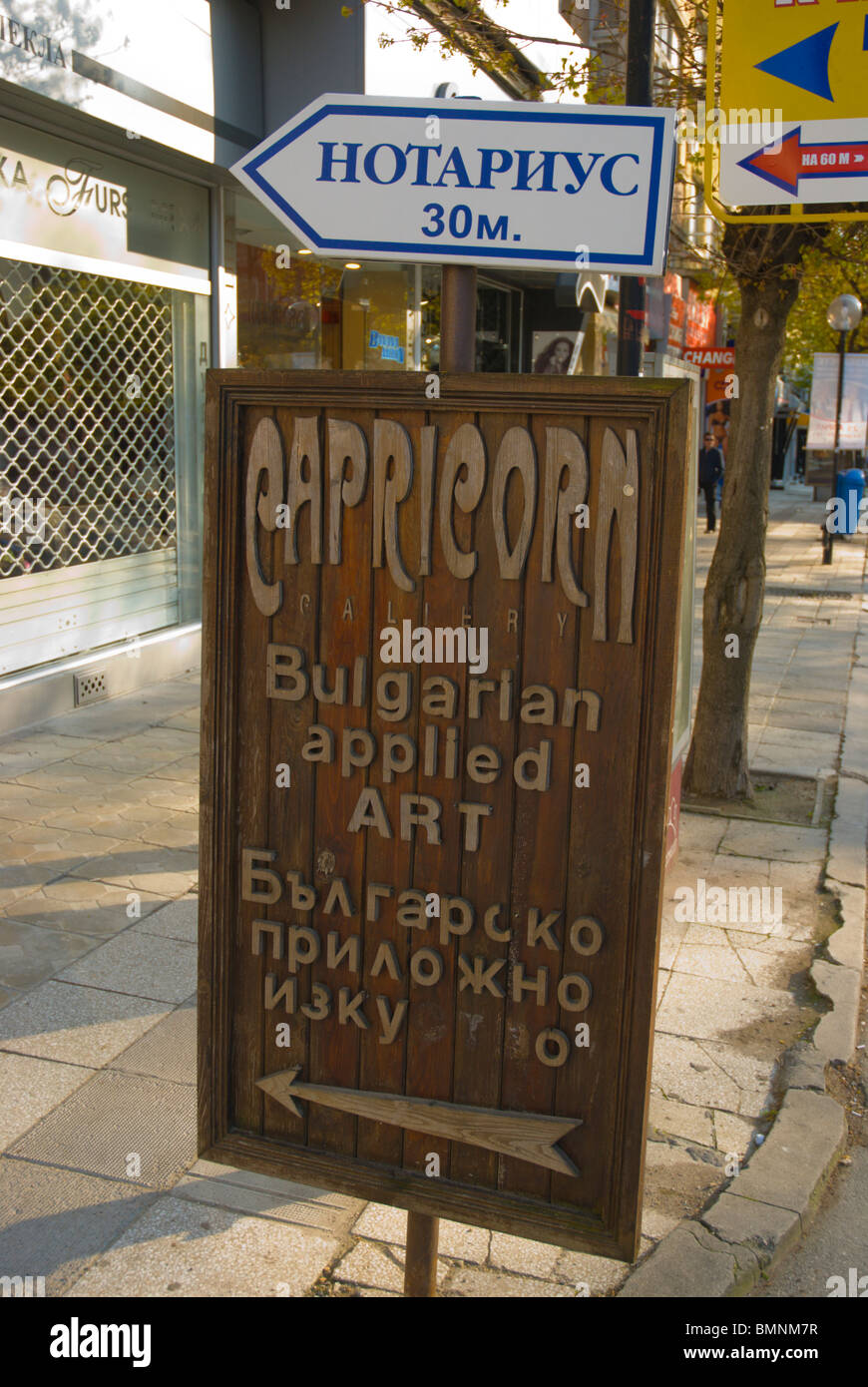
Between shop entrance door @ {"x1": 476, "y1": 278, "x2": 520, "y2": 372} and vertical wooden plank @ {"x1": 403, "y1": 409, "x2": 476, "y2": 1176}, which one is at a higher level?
shop entrance door @ {"x1": 476, "y1": 278, "x2": 520, "y2": 372}

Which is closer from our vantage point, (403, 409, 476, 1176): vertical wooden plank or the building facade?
(403, 409, 476, 1176): vertical wooden plank

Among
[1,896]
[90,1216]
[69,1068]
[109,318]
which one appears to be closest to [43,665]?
[109,318]

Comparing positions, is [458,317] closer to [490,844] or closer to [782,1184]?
[490,844]

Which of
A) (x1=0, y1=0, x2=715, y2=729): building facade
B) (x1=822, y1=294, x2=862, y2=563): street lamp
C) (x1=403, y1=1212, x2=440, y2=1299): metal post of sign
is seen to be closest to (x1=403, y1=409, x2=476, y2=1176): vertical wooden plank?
(x1=403, y1=1212, x2=440, y2=1299): metal post of sign

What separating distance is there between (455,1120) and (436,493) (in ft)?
4.42

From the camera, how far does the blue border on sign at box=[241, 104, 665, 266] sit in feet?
7.72

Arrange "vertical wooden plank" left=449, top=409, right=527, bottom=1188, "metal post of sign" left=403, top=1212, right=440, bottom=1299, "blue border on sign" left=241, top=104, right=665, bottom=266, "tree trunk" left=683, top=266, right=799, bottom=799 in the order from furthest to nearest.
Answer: "tree trunk" left=683, top=266, right=799, bottom=799 < "metal post of sign" left=403, top=1212, right=440, bottom=1299 < "vertical wooden plank" left=449, top=409, right=527, bottom=1188 < "blue border on sign" left=241, top=104, right=665, bottom=266

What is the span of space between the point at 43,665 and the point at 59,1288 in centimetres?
598

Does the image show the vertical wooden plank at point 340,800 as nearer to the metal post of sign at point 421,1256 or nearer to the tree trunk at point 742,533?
the metal post of sign at point 421,1256

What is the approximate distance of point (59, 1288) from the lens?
9.87 ft

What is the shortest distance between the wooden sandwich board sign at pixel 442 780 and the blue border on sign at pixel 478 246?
269 millimetres

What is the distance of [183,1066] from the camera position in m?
4.08

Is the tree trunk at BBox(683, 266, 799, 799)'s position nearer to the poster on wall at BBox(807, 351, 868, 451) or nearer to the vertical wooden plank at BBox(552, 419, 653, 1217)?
the vertical wooden plank at BBox(552, 419, 653, 1217)

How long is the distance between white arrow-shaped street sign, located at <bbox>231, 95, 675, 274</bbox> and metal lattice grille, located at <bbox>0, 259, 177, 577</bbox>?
5.96 metres
